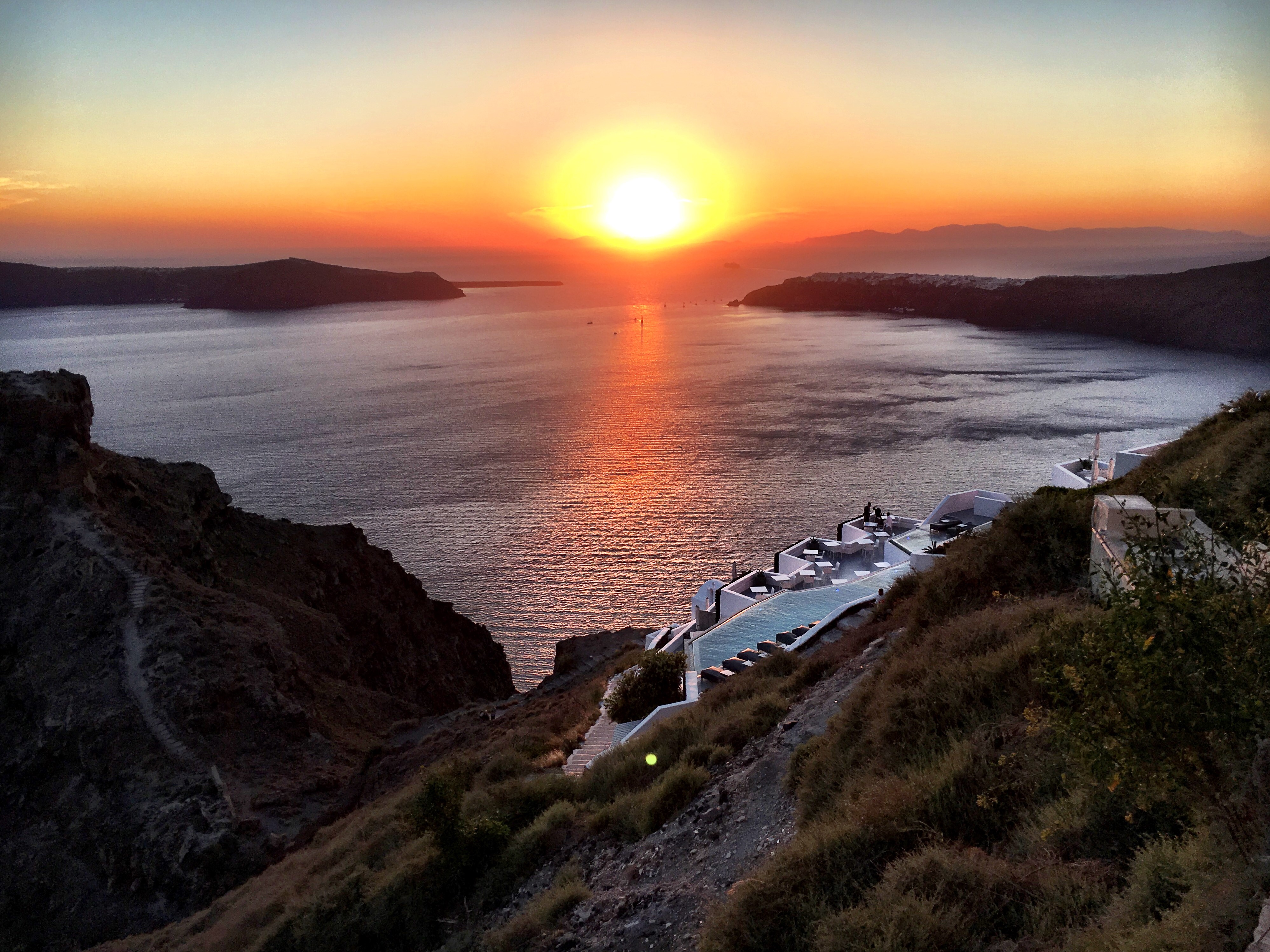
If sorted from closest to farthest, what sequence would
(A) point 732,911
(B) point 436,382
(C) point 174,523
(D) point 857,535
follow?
1. (A) point 732,911
2. (D) point 857,535
3. (C) point 174,523
4. (B) point 436,382

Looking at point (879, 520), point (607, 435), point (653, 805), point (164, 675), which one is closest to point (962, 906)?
point (653, 805)

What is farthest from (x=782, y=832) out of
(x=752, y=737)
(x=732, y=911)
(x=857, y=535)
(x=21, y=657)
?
(x=21, y=657)

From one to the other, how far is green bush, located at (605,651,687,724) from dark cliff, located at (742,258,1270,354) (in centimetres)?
11950

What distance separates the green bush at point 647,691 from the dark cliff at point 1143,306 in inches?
4705

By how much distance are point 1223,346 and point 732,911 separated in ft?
439

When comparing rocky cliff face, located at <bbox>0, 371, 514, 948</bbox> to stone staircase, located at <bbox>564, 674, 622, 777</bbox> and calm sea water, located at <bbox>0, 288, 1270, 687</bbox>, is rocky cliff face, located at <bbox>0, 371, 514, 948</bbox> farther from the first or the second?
stone staircase, located at <bbox>564, 674, 622, 777</bbox>

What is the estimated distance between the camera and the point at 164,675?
23.5m

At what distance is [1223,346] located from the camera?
367ft

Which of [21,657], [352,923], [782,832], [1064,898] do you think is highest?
[1064,898]

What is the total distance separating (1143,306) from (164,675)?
151789mm

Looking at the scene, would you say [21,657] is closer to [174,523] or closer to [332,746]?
[174,523]

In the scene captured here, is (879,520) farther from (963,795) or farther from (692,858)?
(963,795)

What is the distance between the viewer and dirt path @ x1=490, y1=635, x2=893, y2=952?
281 inches

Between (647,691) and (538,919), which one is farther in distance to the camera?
(647,691)
